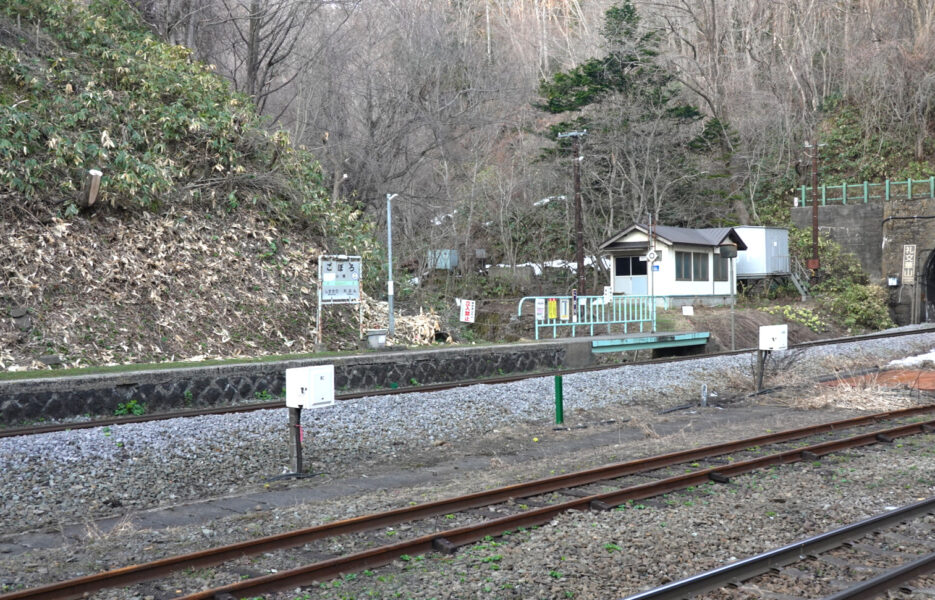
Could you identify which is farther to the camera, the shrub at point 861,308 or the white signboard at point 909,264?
the white signboard at point 909,264

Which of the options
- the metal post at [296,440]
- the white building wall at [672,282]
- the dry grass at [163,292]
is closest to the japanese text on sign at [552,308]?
the dry grass at [163,292]

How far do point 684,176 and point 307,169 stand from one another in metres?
20.6

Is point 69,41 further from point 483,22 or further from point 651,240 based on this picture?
point 483,22

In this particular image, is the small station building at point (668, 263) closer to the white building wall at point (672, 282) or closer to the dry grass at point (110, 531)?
the white building wall at point (672, 282)

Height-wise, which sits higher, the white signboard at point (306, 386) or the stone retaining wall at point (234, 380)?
the white signboard at point (306, 386)

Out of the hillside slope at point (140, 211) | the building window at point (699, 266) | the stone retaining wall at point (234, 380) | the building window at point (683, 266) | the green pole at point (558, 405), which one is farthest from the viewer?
the building window at point (699, 266)

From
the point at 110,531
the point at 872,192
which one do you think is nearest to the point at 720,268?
the point at 872,192

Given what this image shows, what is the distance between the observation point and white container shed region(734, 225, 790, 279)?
1432 inches

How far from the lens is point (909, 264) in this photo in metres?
38.3

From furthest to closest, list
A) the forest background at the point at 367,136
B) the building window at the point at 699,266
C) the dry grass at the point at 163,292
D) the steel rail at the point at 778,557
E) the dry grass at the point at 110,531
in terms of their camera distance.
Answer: the building window at the point at 699,266 < the forest background at the point at 367,136 < the dry grass at the point at 163,292 < the dry grass at the point at 110,531 < the steel rail at the point at 778,557

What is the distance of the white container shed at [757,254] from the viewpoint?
36.4 m

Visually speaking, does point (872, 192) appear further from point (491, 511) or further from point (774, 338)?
point (491, 511)

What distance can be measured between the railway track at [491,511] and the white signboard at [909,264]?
30932 mm

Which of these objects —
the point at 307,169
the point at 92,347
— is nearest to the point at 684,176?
the point at 307,169
